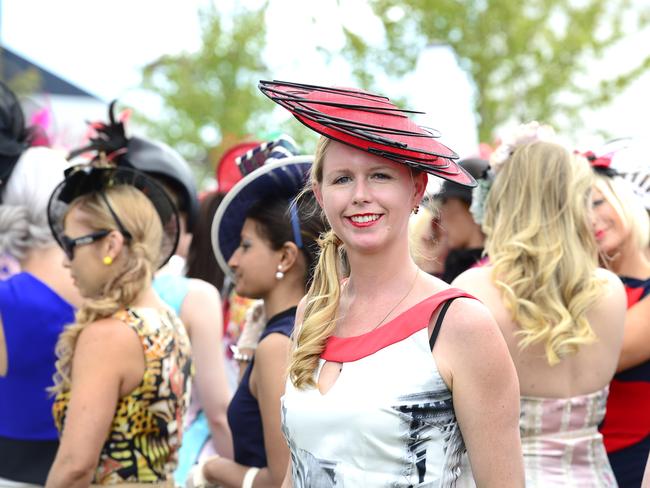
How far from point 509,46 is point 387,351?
51.7 feet

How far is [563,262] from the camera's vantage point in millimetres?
3289

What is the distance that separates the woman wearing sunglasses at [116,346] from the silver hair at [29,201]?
19.0 inches

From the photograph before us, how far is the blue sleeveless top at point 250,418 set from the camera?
3271mm

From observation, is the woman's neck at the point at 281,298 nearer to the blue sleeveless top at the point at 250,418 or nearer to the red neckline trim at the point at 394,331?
the blue sleeveless top at the point at 250,418

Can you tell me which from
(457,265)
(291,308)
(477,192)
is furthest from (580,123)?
(291,308)

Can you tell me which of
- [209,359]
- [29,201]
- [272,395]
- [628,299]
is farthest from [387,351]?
[29,201]

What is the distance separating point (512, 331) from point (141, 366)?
1.34 metres

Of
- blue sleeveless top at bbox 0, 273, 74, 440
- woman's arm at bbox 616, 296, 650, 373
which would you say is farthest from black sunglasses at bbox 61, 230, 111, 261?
woman's arm at bbox 616, 296, 650, 373

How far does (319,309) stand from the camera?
2.56 meters

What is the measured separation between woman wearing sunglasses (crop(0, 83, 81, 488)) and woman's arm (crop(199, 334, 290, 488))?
1.25 metres

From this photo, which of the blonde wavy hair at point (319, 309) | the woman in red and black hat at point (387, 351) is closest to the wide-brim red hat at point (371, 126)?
the woman in red and black hat at point (387, 351)

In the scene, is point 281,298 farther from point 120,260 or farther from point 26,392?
point 26,392

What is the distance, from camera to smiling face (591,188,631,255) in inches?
157

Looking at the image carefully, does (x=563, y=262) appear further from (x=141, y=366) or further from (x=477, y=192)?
(x=141, y=366)
